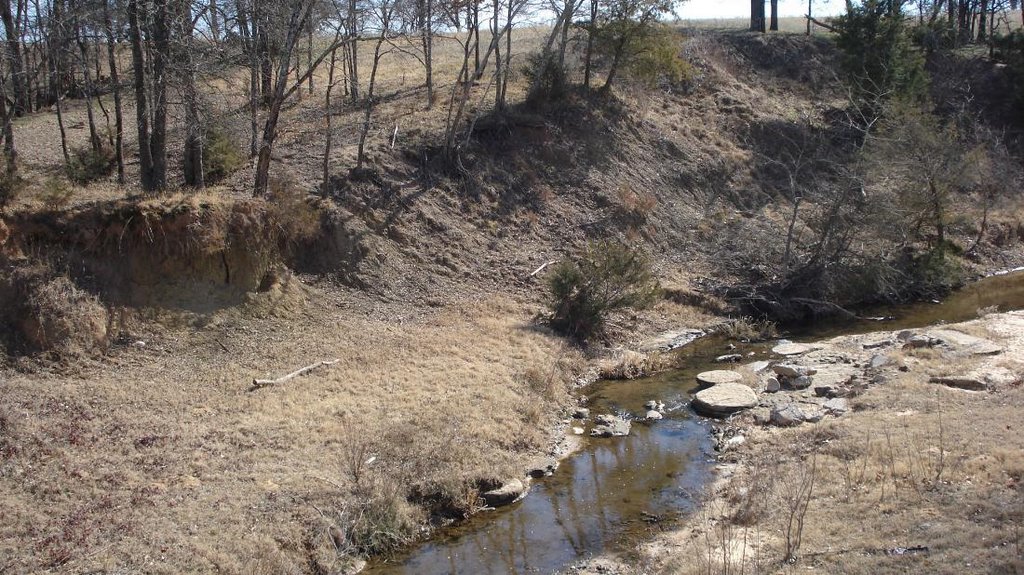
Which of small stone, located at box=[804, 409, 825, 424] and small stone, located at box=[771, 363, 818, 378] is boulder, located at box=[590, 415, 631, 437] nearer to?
small stone, located at box=[804, 409, 825, 424]

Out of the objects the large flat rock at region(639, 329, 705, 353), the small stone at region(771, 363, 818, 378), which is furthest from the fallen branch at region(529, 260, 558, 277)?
the small stone at region(771, 363, 818, 378)

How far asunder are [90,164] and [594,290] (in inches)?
552

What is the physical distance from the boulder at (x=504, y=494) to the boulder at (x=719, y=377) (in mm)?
7142

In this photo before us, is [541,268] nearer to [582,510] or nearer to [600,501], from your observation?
[600,501]

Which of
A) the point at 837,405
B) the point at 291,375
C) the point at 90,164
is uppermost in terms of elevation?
the point at 90,164

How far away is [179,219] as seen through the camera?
18422 mm

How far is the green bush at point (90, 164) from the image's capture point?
20828 millimetres

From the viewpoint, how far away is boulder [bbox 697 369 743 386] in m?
19.7

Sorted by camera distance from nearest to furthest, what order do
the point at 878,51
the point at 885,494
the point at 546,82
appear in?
the point at 885,494, the point at 546,82, the point at 878,51

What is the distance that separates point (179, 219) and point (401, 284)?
6.79 m

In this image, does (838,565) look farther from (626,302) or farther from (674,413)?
(626,302)

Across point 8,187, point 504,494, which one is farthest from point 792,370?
point 8,187

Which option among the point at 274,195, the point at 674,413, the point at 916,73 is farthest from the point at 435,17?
the point at 916,73

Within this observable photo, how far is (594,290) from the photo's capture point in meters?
22.7
